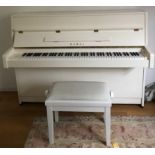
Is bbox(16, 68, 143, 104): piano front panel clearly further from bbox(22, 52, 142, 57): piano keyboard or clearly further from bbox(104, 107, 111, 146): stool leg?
bbox(104, 107, 111, 146): stool leg

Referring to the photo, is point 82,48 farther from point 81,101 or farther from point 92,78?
point 81,101

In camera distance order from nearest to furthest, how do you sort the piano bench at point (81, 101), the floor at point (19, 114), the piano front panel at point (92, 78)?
the piano bench at point (81, 101)
the floor at point (19, 114)
the piano front panel at point (92, 78)

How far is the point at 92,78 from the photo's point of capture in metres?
2.29

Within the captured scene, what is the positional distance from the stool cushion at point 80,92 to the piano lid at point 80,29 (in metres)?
0.48

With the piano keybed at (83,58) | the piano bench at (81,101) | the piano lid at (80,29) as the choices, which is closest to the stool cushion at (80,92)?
the piano bench at (81,101)

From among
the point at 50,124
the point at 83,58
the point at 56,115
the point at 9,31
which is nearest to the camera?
the point at 50,124

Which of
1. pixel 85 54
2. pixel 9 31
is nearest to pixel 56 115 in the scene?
pixel 85 54

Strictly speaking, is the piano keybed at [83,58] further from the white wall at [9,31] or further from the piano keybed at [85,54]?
the white wall at [9,31]

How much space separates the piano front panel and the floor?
115 mm

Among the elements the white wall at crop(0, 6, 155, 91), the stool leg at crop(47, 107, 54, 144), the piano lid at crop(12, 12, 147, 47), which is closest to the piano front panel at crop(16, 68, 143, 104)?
the piano lid at crop(12, 12, 147, 47)

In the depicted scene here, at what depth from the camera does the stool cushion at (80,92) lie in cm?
167

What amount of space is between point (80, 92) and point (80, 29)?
2.35ft

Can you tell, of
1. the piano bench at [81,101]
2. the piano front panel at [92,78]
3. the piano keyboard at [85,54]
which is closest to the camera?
the piano bench at [81,101]

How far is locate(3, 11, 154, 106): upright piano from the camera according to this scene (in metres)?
2.04
